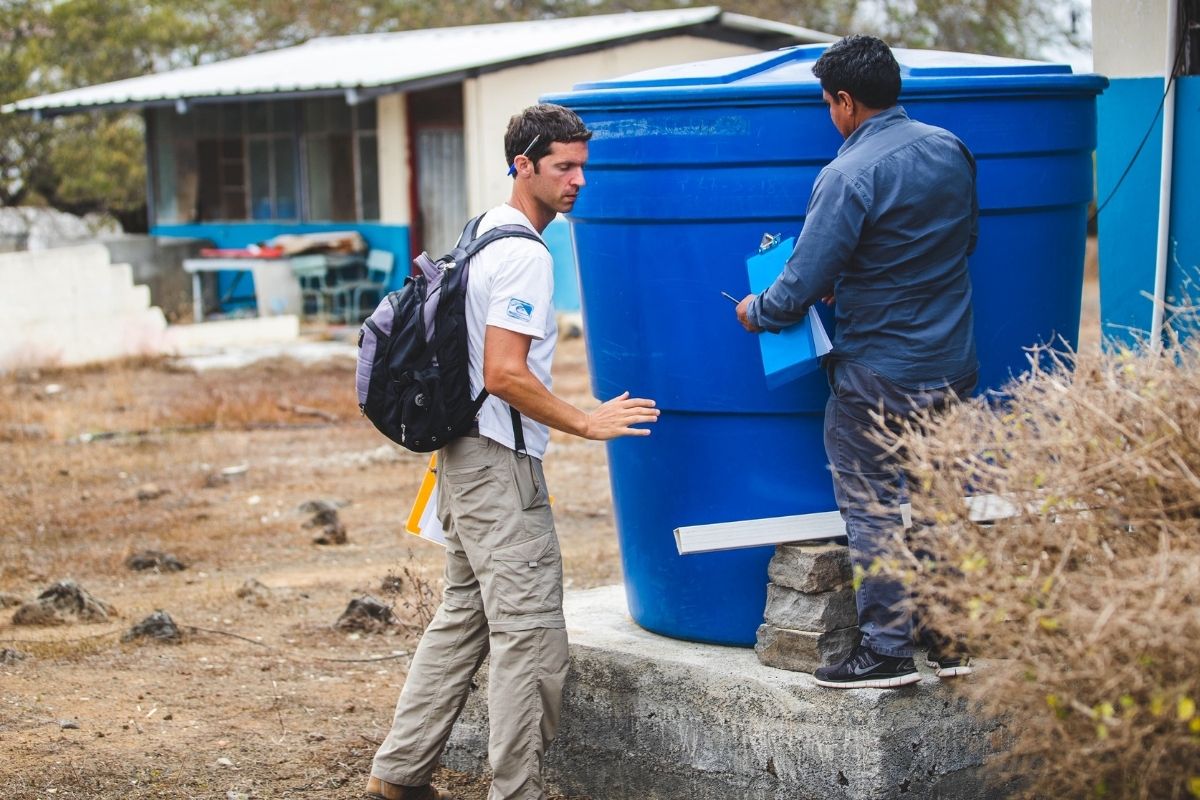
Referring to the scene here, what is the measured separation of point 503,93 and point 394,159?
1843 millimetres

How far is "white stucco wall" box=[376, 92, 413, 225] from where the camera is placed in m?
18.1

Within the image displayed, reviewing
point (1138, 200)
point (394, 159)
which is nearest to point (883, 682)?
point (1138, 200)

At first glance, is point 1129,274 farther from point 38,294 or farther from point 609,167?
point 38,294

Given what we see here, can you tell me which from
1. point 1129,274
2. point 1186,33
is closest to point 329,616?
point 1129,274

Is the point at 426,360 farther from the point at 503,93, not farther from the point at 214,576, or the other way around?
the point at 503,93

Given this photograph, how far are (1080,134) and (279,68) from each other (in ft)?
57.0

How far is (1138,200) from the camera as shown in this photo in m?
5.18

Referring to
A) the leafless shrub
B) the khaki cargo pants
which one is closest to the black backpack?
the khaki cargo pants

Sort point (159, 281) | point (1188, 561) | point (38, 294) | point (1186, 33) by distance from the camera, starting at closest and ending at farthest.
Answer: point (1188, 561) < point (1186, 33) < point (38, 294) < point (159, 281)

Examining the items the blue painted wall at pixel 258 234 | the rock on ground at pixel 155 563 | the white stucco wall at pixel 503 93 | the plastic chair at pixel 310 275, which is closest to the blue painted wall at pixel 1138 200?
the rock on ground at pixel 155 563

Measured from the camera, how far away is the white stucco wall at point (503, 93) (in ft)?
56.2

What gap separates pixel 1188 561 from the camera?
7.55ft

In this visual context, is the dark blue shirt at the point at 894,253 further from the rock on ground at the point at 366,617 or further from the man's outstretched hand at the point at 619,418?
the rock on ground at the point at 366,617

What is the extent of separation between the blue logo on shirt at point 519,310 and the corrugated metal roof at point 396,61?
13.3m
